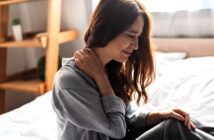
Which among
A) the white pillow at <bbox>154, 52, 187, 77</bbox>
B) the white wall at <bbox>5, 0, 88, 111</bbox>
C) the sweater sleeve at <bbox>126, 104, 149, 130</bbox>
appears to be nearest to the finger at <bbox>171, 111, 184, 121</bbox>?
the sweater sleeve at <bbox>126, 104, 149, 130</bbox>

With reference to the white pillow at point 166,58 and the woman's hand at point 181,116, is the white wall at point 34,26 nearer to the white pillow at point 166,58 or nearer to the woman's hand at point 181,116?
the white pillow at point 166,58

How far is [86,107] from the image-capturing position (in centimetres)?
83

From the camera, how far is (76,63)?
0.89m

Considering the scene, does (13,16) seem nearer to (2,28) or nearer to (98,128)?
(2,28)

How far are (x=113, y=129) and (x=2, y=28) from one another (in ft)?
5.01

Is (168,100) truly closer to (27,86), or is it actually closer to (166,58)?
(166,58)

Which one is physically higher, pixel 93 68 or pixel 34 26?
pixel 93 68

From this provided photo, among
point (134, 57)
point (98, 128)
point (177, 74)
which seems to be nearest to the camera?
point (98, 128)

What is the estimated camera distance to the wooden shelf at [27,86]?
187 centimetres

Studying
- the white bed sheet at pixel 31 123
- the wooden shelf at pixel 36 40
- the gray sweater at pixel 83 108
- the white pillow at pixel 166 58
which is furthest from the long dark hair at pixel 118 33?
the wooden shelf at pixel 36 40

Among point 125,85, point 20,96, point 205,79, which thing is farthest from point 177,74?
point 20,96

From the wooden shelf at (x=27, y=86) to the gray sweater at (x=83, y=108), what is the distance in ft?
3.30

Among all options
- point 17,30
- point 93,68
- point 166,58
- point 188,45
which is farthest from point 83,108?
point 17,30

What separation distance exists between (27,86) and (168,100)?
104 centimetres
